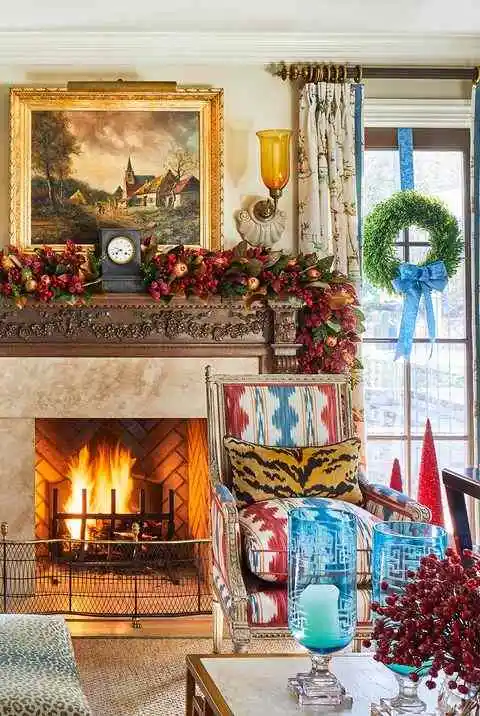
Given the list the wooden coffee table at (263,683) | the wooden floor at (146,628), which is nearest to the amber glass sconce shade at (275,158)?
the wooden floor at (146,628)

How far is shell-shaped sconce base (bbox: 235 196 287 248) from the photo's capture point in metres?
4.87

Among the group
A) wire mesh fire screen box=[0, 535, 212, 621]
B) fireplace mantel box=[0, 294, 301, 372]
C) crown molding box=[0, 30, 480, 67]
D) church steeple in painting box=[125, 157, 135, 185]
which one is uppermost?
crown molding box=[0, 30, 480, 67]

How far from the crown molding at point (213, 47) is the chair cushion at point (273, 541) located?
2557 millimetres

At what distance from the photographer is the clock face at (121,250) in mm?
4605

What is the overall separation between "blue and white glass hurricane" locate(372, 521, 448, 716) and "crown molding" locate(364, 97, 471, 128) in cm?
344

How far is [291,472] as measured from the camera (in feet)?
11.7

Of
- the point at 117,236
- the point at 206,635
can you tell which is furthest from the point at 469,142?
the point at 206,635

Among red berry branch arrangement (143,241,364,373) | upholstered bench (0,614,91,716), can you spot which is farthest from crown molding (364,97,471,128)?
upholstered bench (0,614,91,716)

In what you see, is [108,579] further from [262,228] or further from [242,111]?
[242,111]

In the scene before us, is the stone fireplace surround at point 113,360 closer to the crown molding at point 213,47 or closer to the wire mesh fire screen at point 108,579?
the wire mesh fire screen at point 108,579

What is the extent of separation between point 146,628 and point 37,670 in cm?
207

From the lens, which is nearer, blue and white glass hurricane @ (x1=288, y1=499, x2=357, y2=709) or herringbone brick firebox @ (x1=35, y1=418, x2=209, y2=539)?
blue and white glass hurricane @ (x1=288, y1=499, x2=357, y2=709)

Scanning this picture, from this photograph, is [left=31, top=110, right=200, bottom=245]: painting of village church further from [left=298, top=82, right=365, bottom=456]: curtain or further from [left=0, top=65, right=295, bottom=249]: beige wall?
[left=298, top=82, right=365, bottom=456]: curtain

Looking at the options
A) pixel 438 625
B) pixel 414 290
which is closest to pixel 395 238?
pixel 414 290
